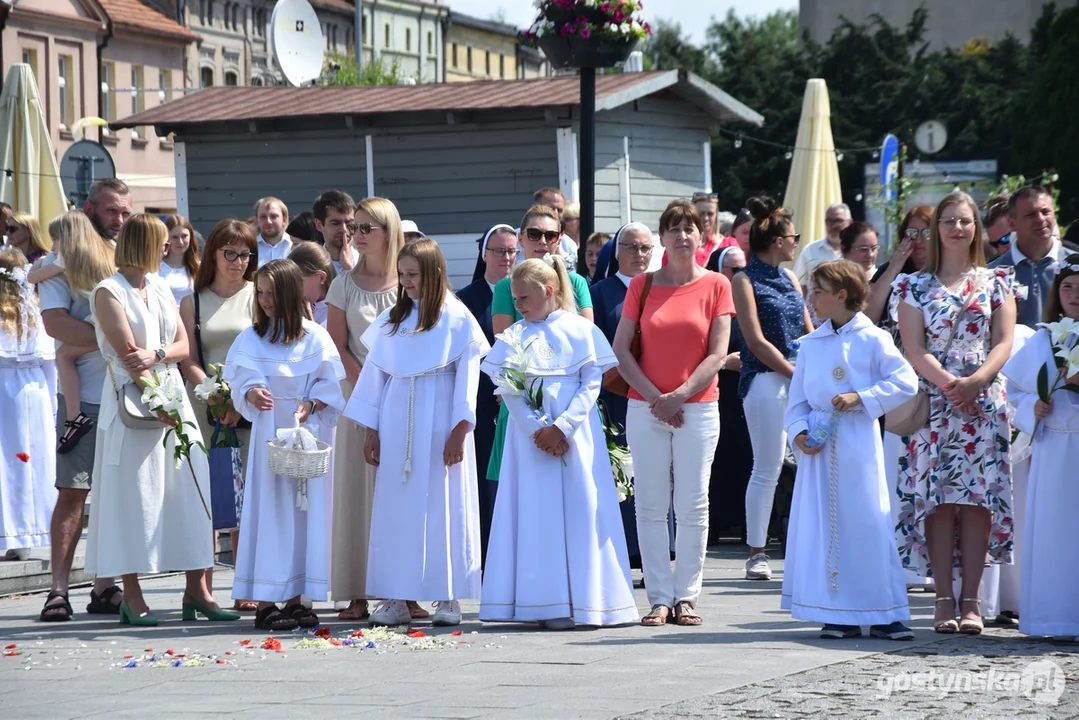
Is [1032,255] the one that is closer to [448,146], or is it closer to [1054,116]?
[448,146]

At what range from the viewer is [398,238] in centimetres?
922

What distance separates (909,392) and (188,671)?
3486 millimetres

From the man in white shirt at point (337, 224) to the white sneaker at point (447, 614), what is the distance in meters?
3.19

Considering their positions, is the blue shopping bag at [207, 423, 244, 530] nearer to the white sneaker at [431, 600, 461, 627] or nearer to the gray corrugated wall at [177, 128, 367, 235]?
the white sneaker at [431, 600, 461, 627]

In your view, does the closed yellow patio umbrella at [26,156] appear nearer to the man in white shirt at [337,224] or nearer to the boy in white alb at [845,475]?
the man in white shirt at [337,224]

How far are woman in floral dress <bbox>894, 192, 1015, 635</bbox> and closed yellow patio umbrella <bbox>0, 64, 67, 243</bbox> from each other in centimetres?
1178

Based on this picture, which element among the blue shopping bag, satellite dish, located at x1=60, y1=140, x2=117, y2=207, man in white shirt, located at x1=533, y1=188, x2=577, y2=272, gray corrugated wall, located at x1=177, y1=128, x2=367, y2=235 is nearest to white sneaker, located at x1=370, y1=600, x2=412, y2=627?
the blue shopping bag

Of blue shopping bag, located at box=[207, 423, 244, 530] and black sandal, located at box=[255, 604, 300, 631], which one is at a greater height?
blue shopping bag, located at box=[207, 423, 244, 530]

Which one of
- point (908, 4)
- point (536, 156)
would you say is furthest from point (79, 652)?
point (908, 4)

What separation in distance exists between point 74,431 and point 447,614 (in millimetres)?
2289

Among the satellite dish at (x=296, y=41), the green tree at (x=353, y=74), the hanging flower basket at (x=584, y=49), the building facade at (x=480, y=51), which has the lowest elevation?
the hanging flower basket at (x=584, y=49)

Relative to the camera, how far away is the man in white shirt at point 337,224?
11180 millimetres

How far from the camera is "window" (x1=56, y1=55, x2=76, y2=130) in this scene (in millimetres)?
50750

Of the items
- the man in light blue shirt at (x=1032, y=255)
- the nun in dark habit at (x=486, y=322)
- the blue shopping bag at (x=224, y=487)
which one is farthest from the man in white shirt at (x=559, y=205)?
the blue shopping bag at (x=224, y=487)
